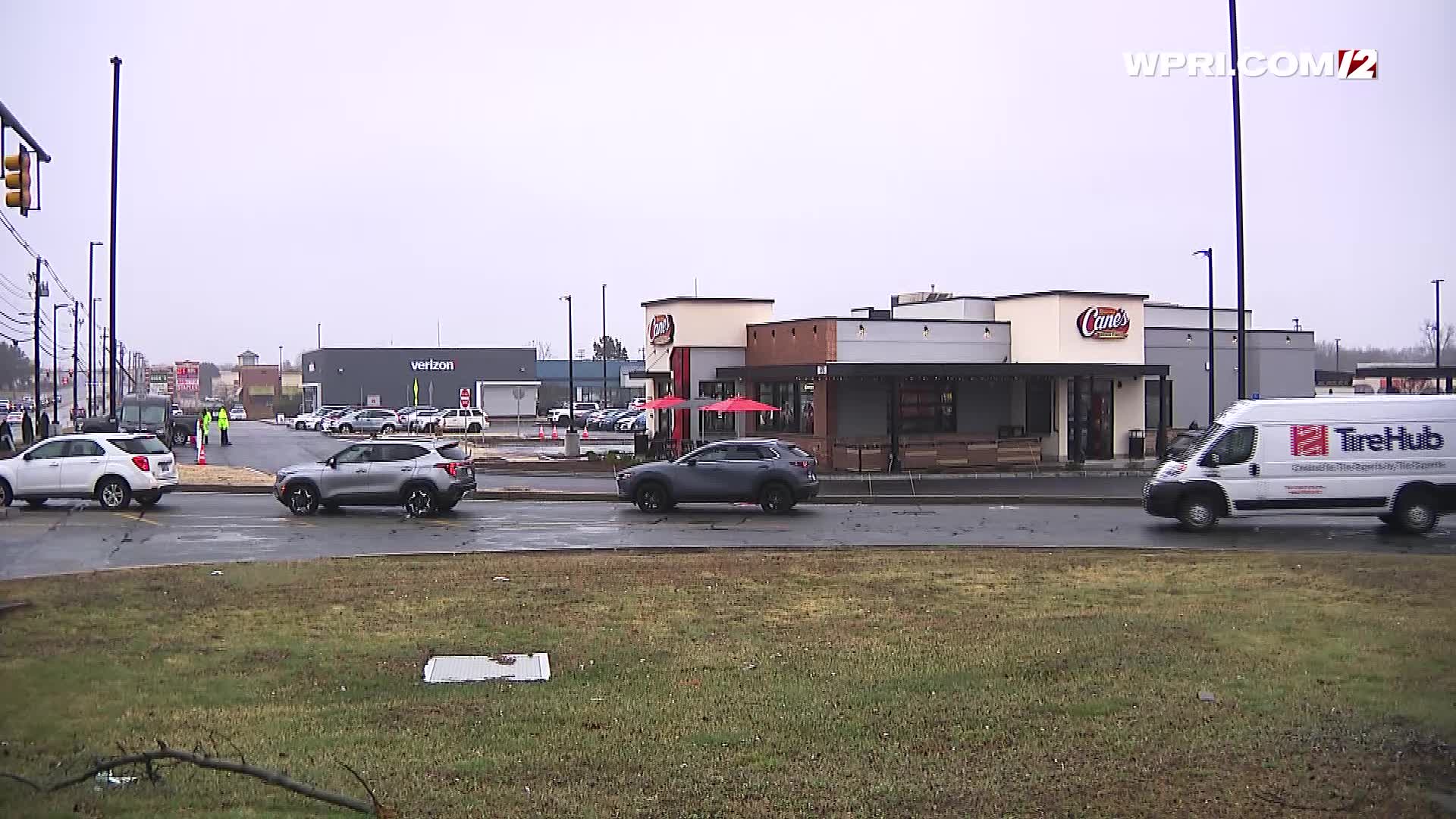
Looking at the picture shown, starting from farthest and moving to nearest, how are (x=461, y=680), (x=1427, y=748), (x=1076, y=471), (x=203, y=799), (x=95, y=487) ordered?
(x=1076, y=471)
(x=95, y=487)
(x=461, y=680)
(x=1427, y=748)
(x=203, y=799)

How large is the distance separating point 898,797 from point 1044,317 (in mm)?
38123

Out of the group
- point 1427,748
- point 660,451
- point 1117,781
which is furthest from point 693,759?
point 660,451

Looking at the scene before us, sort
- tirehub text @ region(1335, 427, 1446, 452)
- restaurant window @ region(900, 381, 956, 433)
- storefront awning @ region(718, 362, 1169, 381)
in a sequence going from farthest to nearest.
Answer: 1. restaurant window @ region(900, 381, 956, 433)
2. storefront awning @ region(718, 362, 1169, 381)
3. tirehub text @ region(1335, 427, 1446, 452)

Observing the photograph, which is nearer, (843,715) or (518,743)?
(518,743)

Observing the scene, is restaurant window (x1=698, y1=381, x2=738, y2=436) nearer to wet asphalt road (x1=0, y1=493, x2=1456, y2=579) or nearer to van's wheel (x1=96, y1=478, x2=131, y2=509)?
wet asphalt road (x1=0, y1=493, x2=1456, y2=579)

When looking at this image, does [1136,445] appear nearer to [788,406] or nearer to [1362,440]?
[788,406]

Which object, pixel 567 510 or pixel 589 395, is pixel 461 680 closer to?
pixel 567 510

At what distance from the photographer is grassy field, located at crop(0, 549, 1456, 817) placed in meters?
6.55

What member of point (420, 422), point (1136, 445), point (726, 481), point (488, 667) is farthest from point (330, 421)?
point (488, 667)

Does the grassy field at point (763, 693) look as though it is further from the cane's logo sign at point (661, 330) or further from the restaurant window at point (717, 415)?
the cane's logo sign at point (661, 330)

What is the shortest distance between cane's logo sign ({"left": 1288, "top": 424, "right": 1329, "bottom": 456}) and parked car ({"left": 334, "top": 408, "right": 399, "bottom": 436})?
185 feet

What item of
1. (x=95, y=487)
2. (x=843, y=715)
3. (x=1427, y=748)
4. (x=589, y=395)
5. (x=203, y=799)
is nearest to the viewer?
(x=203, y=799)

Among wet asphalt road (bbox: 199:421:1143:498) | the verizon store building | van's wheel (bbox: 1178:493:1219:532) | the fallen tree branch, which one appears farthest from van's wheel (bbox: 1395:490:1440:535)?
the verizon store building

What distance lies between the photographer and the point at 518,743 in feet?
24.6
